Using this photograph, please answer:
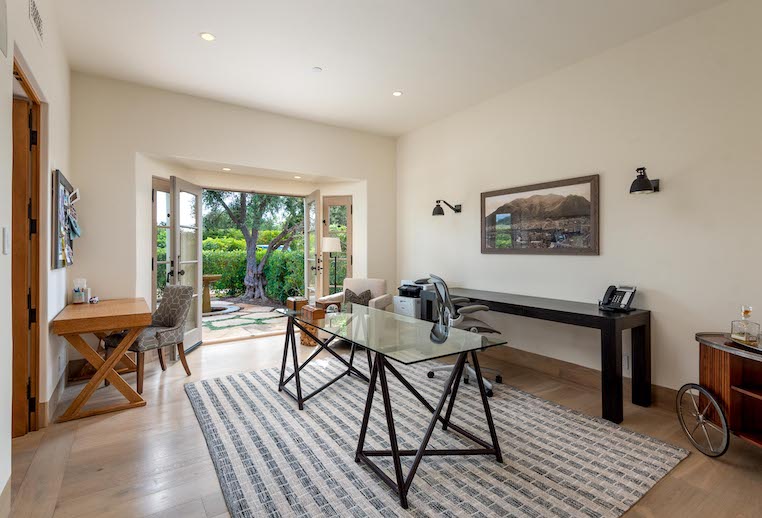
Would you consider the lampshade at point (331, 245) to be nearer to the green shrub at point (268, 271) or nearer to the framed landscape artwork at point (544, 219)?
the framed landscape artwork at point (544, 219)

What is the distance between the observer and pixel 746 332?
2250mm

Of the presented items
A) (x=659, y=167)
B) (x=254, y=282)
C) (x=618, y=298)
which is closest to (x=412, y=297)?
(x=618, y=298)

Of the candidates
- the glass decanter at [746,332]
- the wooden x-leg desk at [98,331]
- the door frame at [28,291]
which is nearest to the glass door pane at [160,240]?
the wooden x-leg desk at [98,331]

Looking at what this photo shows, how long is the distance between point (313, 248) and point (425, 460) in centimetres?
404

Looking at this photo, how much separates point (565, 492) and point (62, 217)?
3951mm

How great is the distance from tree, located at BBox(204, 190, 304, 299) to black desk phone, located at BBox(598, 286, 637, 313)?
25.5ft

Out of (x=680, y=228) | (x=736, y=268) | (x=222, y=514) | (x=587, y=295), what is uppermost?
(x=680, y=228)

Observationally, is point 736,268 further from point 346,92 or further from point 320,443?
point 346,92

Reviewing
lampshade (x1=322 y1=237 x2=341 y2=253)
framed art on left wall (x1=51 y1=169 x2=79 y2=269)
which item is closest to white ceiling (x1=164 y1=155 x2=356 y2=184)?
lampshade (x1=322 y1=237 x2=341 y2=253)

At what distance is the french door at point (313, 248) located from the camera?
5730 millimetres

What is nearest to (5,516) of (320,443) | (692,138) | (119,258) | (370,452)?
(320,443)

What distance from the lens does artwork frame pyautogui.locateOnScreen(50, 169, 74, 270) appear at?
2844 mm

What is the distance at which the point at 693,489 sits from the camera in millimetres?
1977

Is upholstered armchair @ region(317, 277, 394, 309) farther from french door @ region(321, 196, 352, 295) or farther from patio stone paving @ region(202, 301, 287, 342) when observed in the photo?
patio stone paving @ region(202, 301, 287, 342)
